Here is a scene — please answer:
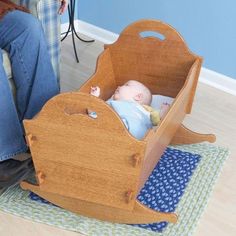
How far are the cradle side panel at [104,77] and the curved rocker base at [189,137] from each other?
13.1 inches

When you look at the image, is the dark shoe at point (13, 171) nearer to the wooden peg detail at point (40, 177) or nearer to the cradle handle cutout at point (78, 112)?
the wooden peg detail at point (40, 177)

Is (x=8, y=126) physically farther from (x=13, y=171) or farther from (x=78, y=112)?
(x=78, y=112)

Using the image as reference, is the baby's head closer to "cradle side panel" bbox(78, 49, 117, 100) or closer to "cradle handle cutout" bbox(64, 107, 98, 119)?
"cradle side panel" bbox(78, 49, 117, 100)

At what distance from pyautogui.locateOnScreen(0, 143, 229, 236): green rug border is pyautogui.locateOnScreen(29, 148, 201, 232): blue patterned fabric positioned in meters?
0.02

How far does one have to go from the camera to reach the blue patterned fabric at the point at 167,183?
4.53ft

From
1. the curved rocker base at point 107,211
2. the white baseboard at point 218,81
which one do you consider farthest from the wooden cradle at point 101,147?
the white baseboard at point 218,81

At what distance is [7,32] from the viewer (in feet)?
4.82

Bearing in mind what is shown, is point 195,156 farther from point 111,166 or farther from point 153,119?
point 111,166

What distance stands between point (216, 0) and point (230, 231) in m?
1.14

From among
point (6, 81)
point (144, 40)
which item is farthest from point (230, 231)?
point (6, 81)

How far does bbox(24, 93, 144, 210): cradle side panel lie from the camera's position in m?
1.08

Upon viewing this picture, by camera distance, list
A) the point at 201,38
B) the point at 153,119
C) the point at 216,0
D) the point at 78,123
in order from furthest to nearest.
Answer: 1. the point at 201,38
2. the point at 216,0
3. the point at 153,119
4. the point at 78,123

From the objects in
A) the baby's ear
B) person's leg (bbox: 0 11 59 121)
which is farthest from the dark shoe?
the baby's ear

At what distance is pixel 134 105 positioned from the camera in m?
1.41
